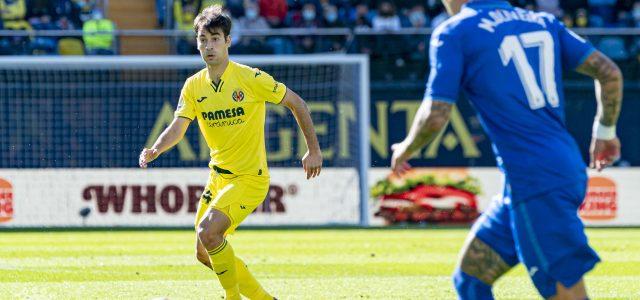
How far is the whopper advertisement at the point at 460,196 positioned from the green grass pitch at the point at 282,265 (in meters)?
1.23

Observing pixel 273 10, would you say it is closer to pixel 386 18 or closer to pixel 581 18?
pixel 386 18

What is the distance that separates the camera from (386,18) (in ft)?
75.2

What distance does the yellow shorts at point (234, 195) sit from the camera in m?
7.84

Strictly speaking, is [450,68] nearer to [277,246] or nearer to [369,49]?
[277,246]

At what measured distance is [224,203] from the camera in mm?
7836

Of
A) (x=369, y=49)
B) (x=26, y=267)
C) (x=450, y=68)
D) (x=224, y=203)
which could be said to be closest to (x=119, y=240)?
(x=26, y=267)

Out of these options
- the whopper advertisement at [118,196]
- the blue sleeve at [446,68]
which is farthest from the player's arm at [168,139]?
the whopper advertisement at [118,196]

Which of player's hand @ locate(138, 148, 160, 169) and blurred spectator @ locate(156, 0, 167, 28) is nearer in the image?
player's hand @ locate(138, 148, 160, 169)

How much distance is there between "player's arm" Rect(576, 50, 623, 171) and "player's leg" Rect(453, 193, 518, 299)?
508 millimetres

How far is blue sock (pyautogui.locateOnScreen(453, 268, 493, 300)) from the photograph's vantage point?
530cm

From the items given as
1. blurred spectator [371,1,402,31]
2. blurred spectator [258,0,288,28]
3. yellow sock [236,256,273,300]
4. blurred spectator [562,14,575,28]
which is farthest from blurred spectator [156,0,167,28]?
yellow sock [236,256,273,300]

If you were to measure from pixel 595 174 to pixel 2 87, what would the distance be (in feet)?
32.5

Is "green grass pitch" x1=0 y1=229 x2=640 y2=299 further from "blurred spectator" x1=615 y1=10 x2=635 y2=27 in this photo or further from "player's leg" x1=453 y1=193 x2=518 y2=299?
"blurred spectator" x1=615 y1=10 x2=635 y2=27

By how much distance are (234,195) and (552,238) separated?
3.32m
